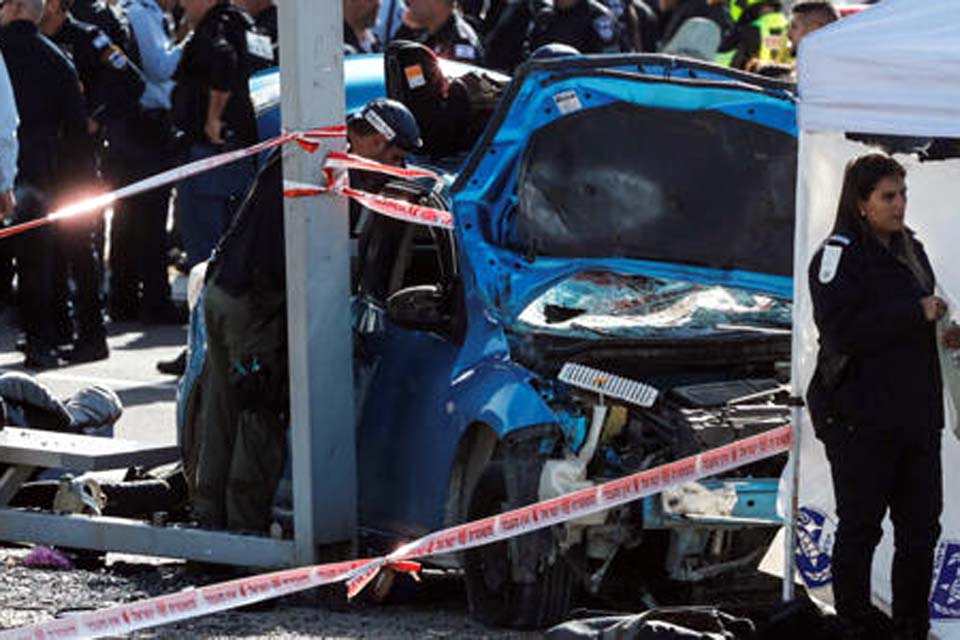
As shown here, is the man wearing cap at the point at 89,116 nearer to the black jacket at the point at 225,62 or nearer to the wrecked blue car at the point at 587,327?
the black jacket at the point at 225,62

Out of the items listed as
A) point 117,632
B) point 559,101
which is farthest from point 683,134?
point 117,632

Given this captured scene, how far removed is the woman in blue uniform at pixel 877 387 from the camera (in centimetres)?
744

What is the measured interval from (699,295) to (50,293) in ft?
23.3

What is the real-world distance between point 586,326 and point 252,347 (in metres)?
1.57

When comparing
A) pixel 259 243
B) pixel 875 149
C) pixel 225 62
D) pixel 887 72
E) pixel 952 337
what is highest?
pixel 887 72

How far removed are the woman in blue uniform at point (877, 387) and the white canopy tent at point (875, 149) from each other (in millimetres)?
238

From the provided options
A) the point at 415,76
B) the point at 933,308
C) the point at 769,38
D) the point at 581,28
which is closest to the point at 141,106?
the point at 581,28

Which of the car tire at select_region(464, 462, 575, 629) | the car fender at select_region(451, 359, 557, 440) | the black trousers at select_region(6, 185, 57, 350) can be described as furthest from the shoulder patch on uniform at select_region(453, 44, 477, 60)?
the car tire at select_region(464, 462, 575, 629)

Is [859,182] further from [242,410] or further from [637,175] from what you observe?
[242,410]

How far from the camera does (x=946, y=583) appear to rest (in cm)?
794

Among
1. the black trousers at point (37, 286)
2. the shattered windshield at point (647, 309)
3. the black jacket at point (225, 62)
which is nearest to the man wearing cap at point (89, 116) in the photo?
the black trousers at point (37, 286)

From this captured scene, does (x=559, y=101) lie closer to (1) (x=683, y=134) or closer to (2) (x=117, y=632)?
(1) (x=683, y=134)

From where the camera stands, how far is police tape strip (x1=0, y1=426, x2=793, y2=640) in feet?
25.5

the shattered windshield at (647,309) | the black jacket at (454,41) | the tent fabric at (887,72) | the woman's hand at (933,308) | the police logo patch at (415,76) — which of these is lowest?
the black jacket at (454,41)
